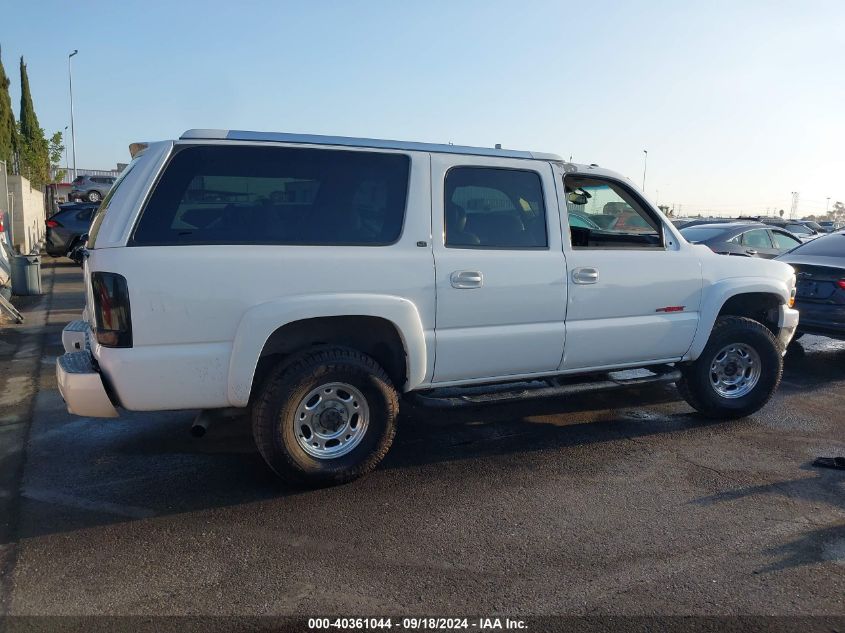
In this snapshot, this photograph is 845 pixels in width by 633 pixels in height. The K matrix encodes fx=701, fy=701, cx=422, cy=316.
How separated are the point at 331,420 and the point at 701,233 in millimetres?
9857

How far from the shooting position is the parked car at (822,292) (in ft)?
26.2

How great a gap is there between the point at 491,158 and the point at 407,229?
895 mm

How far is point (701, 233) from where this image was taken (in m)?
12.4

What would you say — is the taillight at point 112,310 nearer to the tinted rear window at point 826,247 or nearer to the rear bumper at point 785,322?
the rear bumper at point 785,322

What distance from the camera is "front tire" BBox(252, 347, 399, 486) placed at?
165 inches

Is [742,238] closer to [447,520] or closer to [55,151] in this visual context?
[447,520]

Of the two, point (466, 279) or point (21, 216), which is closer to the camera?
point (466, 279)

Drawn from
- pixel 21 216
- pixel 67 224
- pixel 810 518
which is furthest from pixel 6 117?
pixel 810 518

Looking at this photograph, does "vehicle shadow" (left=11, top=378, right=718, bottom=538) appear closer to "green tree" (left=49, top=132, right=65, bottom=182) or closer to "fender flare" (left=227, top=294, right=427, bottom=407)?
"fender flare" (left=227, top=294, right=427, bottom=407)

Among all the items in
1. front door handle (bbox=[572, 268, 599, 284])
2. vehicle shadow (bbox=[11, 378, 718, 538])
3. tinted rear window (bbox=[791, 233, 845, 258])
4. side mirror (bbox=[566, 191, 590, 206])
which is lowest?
vehicle shadow (bbox=[11, 378, 718, 538])

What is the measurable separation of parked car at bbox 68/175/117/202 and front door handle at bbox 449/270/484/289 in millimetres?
31099

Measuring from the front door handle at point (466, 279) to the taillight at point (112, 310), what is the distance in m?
1.95

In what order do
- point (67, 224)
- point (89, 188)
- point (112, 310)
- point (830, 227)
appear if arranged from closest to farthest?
point (112, 310), point (67, 224), point (89, 188), point (830, 227)

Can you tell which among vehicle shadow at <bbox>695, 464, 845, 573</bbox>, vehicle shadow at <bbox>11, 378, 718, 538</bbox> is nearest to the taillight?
vehicle shadow at <bbox>11, 378, 718, 538</bbox>
